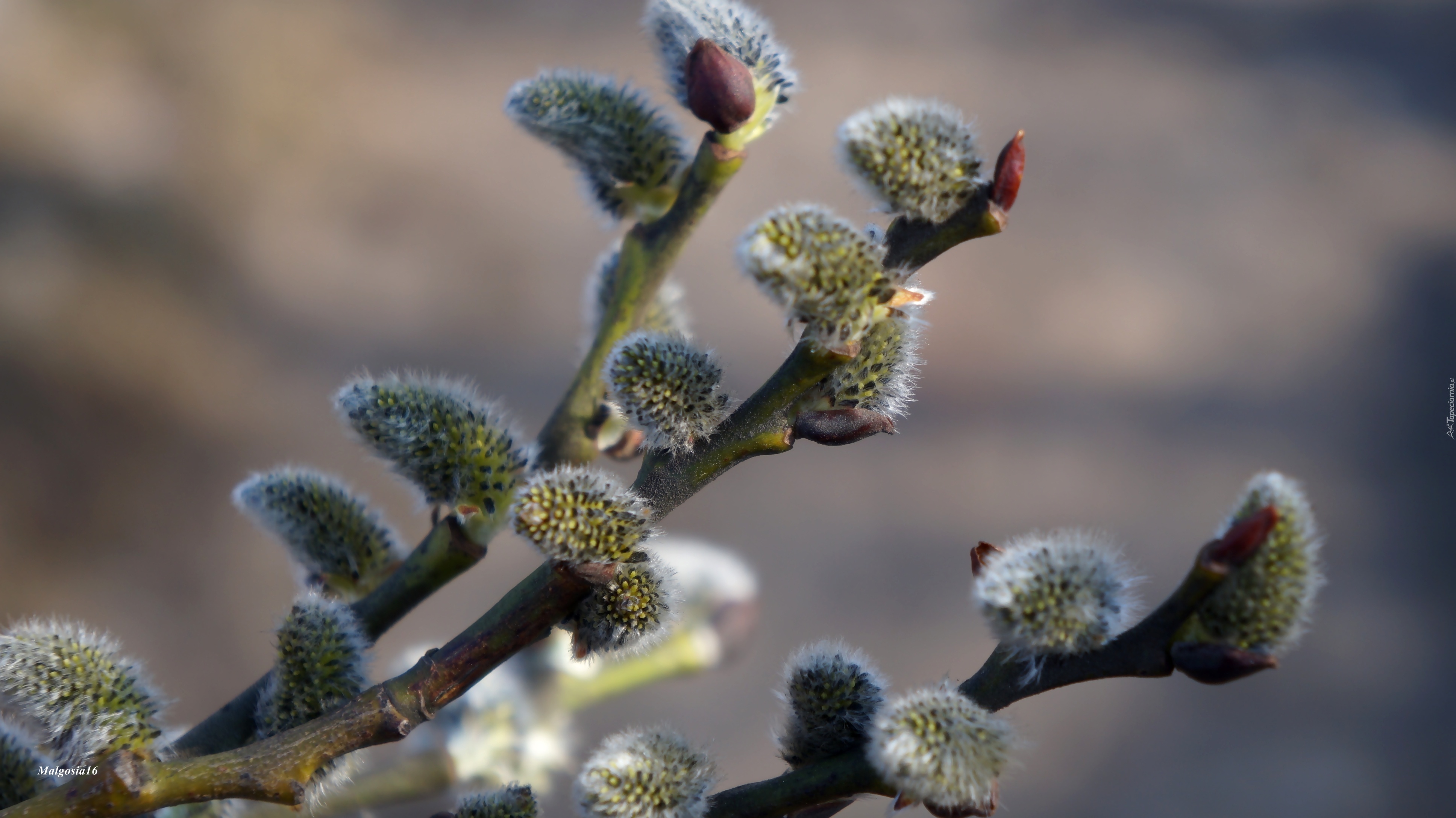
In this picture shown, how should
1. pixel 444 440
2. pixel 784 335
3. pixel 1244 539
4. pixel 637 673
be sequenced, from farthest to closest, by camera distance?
1. pixel 784 335
2. pixel 637 673
3. pixel 444 440
4. pixel 1244 539

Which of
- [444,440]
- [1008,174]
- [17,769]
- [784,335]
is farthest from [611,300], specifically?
[784,335]

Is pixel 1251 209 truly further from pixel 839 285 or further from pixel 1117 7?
pixel 839 285

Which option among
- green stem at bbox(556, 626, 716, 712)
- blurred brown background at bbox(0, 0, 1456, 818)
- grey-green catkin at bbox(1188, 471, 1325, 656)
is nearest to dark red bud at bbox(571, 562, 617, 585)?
grey-green catkin at bbox(1188, 471, 1325, 656)

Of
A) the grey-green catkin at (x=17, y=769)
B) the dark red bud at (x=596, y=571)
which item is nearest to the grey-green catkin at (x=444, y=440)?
the dark red bud at (x=596, y=571)

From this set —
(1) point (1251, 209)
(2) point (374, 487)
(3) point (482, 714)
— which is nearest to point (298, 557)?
(3) point (482, 714)

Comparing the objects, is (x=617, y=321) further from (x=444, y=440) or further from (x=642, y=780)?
(x=642, y=780)

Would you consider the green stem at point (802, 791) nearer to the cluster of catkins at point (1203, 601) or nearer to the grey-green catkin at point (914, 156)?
the cluster of catkins at point (1203, 601)
